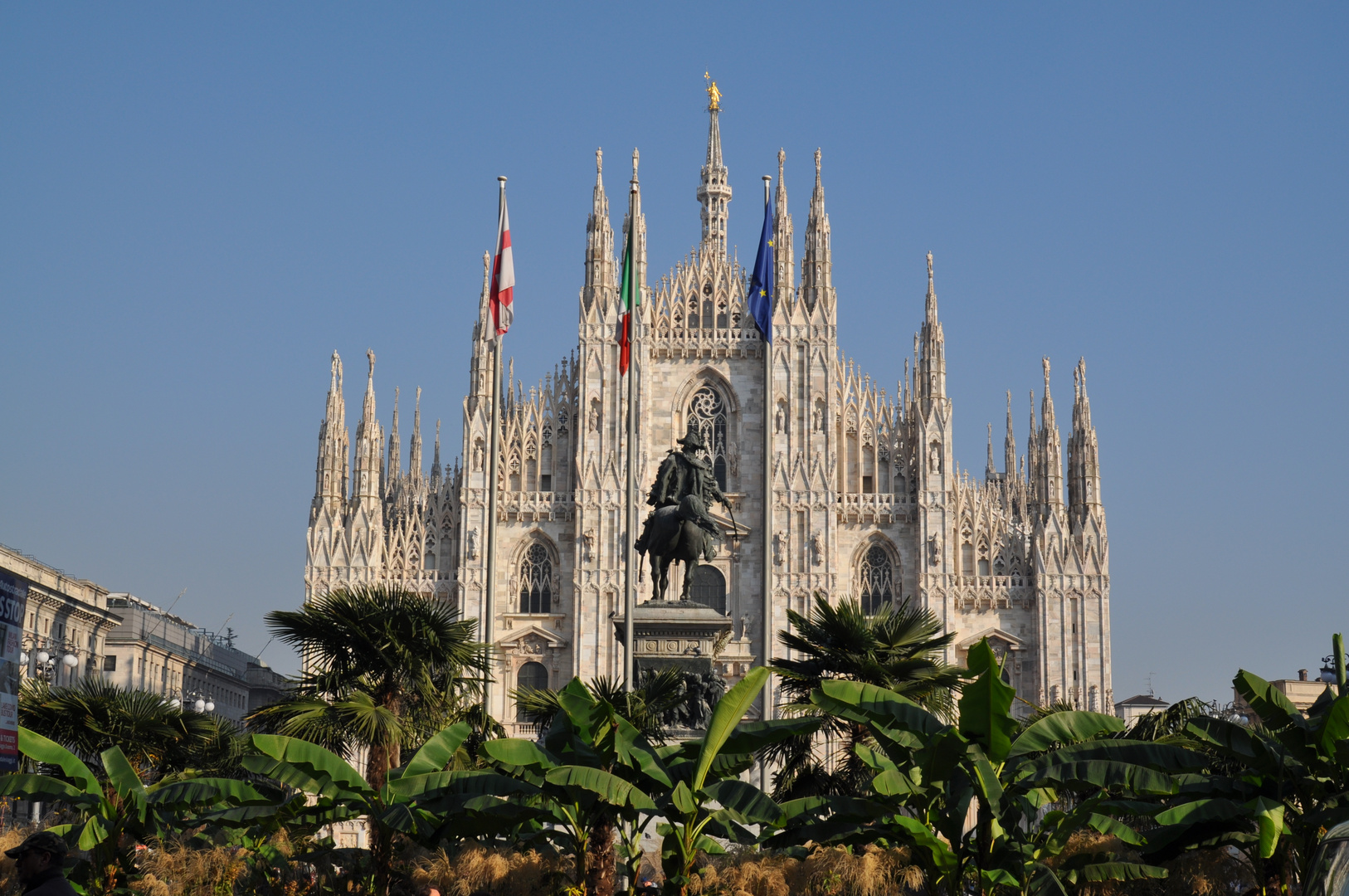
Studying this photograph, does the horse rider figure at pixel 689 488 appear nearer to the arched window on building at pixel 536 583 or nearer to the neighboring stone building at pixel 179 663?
the arched window on building at pixel 536 583

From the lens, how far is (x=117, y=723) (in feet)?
81.5

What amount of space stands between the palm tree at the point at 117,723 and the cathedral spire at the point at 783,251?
3815cm

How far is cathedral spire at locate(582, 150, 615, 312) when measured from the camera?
61.9 metres

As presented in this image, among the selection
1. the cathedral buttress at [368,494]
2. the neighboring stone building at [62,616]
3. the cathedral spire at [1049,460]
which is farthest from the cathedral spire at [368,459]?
the cathedral spire at [1049,460]

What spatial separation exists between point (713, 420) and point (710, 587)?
6.41 metres

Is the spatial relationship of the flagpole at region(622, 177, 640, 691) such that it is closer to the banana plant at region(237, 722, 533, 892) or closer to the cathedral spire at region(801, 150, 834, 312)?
the banana plant at region(237, 722, 533, 892)

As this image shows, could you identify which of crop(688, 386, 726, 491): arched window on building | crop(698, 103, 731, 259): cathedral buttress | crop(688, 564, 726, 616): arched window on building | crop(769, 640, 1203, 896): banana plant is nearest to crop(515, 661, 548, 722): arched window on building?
crop(688, 564, 726, 616): arched window on building

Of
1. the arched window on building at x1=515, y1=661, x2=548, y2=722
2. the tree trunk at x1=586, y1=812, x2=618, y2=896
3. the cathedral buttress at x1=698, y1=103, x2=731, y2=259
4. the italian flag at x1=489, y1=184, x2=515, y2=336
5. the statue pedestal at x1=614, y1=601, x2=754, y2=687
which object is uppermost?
the cathedral buttress at x1=698, y1=103, x2=731, y2=259

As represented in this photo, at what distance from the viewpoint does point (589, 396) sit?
200 feet

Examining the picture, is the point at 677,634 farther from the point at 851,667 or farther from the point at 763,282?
the point at 763,282

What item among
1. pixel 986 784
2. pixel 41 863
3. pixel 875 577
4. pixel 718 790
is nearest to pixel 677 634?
pixel 718 790

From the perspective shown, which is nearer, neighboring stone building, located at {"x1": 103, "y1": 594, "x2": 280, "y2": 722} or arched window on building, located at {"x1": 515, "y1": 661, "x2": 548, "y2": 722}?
arched window on building, located at {"x1": 515, "y1": 661, "x2": 548, "y2": 722}

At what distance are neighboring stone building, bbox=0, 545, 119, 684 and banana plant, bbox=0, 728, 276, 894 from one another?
37.1 meters

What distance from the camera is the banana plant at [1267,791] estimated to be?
19.0 meters
